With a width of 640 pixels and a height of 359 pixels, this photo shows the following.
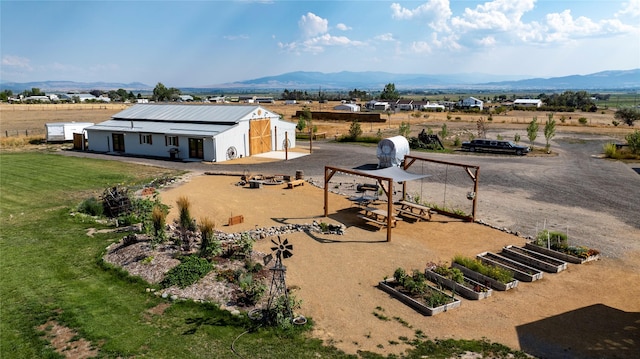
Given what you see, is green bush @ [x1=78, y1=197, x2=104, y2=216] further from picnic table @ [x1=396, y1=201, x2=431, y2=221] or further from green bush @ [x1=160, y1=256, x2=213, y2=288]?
Answer: picnic table @ [x1=396, y1=201, x2=431, y2=221]

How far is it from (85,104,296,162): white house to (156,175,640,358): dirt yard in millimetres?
16366

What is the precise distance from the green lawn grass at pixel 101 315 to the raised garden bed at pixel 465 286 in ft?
7.74

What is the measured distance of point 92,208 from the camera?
20328 millimetres

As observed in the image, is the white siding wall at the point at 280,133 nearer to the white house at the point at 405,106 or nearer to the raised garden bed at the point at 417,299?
the raised garden bed at the point at 417,299

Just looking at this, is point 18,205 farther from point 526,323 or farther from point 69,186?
point 526,323

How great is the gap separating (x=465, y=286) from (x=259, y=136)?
1155 inches

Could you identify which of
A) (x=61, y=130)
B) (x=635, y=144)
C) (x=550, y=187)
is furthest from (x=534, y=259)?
(x=61, y=130)

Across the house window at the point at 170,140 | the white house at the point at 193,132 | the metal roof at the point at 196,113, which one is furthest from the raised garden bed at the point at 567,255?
the house window at the point at 170,140

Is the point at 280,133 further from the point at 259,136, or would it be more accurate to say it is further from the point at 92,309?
the point at 92,309

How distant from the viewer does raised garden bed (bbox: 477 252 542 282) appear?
44.7 feet

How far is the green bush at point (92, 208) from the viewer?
20.2 metres

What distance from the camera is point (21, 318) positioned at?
11062mm

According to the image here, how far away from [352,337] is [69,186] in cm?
2208

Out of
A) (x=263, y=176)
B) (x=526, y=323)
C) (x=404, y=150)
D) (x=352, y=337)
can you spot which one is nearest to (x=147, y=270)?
(x=352, y=337)
